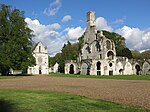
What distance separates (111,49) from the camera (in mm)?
86188

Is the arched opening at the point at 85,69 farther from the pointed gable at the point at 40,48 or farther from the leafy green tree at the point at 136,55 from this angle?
the leafy green tree at the point at 136,55

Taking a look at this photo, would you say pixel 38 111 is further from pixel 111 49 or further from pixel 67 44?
pixel 67 44

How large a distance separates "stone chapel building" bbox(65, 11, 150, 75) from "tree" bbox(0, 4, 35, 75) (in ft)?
83.5

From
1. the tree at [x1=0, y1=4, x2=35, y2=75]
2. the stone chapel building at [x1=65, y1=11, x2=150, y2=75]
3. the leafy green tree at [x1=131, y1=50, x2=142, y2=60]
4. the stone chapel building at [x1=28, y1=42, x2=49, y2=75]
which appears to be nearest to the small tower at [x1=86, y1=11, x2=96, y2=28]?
the stone chapel building at [x1=65, y1=11, x2=150, y2=75]

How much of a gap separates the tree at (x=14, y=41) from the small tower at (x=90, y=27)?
3192 centimetres

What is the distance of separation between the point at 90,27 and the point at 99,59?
1518cm

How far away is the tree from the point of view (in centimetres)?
6025

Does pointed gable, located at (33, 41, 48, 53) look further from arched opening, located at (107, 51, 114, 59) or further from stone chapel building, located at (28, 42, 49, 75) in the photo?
arched opening, located at (107, 51, 114, 59)

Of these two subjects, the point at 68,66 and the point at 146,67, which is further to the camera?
the point at 68,66

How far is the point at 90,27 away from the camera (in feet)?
311

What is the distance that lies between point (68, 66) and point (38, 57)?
49.4 ft

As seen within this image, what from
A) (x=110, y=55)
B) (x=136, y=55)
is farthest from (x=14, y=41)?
(x=136, y=55)

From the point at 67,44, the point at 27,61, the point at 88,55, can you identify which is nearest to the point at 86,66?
the point at 88,55

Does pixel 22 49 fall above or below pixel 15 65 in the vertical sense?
above
